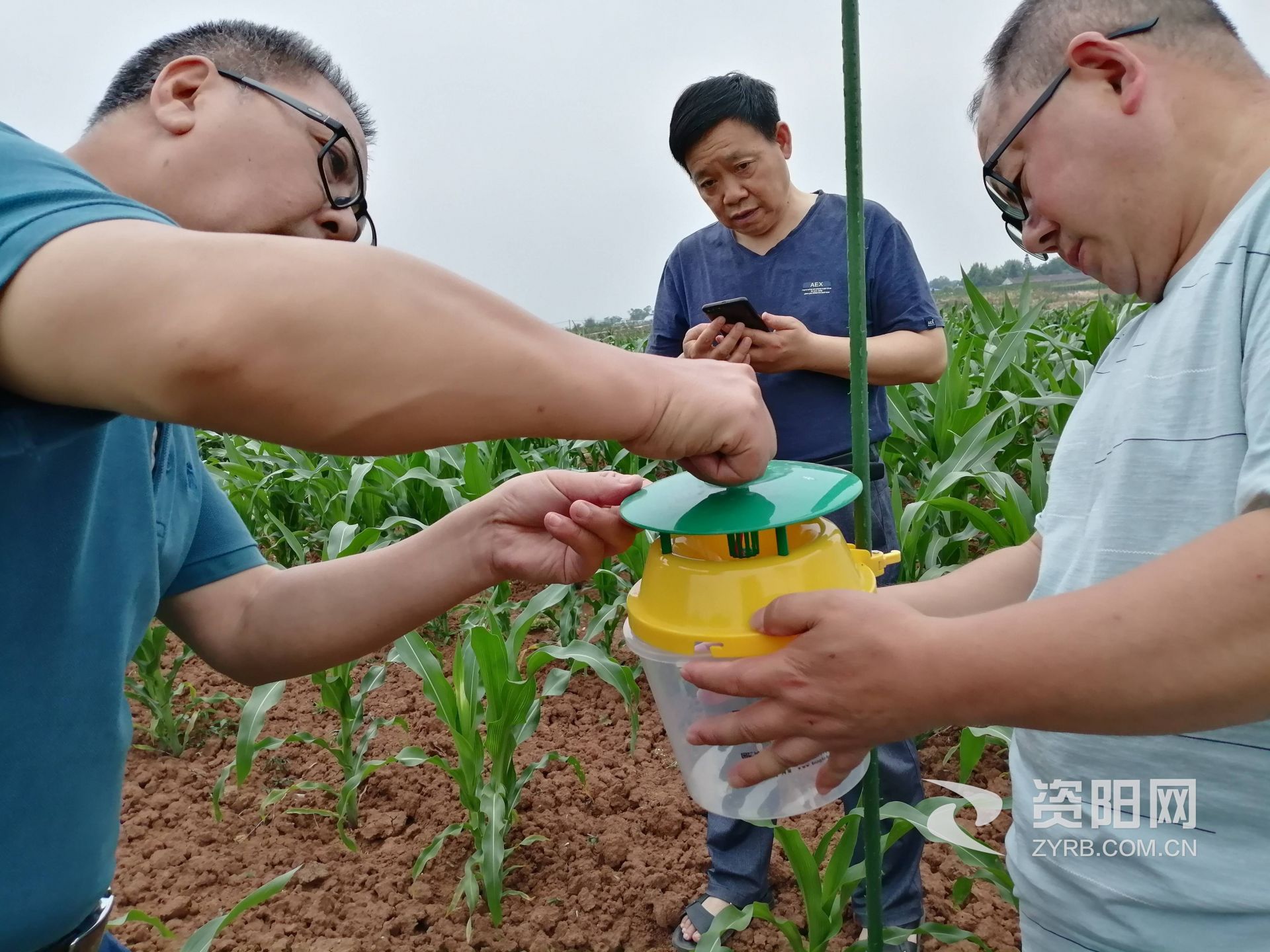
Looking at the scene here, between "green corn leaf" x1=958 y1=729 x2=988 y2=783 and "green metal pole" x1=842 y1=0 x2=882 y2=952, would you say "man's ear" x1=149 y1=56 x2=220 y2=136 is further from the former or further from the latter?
"green corn leaf" x1=958 y1=729 x2=988 y2=783

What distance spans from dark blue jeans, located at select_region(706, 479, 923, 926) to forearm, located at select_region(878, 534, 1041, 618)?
0.45m

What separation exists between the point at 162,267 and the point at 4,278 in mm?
99

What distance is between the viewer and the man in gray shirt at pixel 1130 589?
0.61 meters

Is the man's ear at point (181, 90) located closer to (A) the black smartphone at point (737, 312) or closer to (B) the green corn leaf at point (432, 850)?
(A) the black smartphone at point (737, 312)

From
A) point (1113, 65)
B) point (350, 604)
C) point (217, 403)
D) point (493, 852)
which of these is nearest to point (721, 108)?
point (1113, 65)

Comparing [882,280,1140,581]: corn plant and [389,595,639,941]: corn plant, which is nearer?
[389,595,639,941]: corn plant

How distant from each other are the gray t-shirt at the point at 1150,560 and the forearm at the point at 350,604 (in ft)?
2.36

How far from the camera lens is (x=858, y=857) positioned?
161 cm

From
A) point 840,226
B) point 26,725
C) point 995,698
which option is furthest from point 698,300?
point 26,725

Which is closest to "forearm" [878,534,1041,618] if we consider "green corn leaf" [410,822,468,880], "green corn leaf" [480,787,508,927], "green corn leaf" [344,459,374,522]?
"green corn leaf" [480,787,508,927]

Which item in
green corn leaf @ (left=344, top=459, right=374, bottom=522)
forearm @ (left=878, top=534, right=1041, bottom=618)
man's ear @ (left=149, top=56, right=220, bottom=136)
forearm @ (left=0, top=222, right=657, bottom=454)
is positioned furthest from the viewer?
green corn leaf @ (left=344, top=459, right=374, bottom=522)

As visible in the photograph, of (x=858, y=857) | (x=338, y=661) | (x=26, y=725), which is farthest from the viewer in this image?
(x=858, y=857)

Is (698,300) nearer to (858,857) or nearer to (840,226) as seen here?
(840,226)

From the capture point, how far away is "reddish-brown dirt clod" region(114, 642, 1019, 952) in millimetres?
1598
